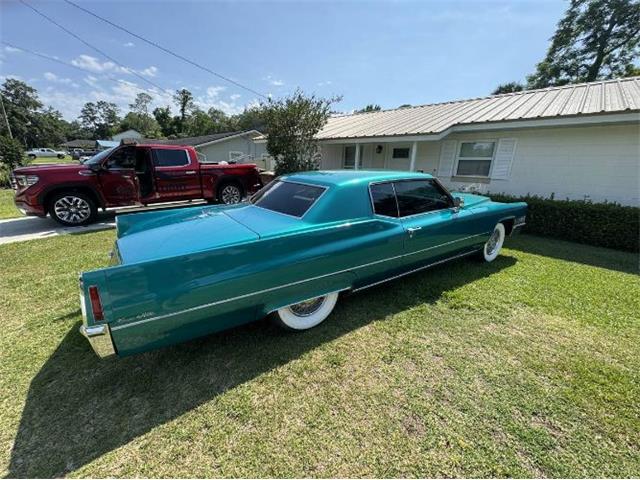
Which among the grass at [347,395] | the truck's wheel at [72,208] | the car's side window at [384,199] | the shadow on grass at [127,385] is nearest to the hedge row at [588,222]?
the grass at [347,395]

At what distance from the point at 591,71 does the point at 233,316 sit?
34933 mm

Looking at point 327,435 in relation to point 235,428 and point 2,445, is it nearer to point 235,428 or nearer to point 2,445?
point 235,428

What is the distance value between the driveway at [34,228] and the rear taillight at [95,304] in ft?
19.6

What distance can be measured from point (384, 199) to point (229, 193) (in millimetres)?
6711

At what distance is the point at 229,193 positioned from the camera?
352 inches

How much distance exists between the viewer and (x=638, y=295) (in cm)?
387

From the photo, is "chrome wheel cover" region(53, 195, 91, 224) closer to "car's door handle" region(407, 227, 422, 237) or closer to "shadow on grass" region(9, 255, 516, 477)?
"shadow on grass" region(9, 255, 516, 477)

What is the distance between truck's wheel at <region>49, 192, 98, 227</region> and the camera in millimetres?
6512

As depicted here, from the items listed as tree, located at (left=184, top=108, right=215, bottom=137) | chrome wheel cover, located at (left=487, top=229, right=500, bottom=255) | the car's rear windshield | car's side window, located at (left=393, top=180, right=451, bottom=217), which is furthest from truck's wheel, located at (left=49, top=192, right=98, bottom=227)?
tree, located at (left=184, top=108, right=215, bottom=137)

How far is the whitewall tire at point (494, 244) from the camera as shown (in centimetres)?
480

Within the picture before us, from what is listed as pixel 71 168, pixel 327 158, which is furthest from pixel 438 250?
pixel 327 158

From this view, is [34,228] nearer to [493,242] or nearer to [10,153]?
[493,242]

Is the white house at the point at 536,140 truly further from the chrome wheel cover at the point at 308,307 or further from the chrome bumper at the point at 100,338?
the chrome bumper at the point at 100,338

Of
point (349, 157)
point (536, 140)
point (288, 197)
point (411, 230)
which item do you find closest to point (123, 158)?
point (288, 197)
